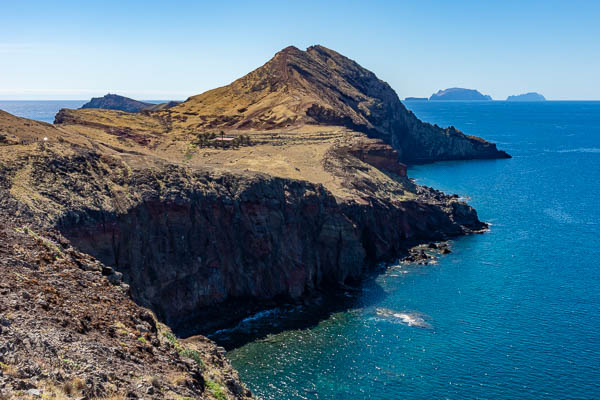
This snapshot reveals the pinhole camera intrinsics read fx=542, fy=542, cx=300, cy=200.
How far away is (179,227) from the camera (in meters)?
71.7

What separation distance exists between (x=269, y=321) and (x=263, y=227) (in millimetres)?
15009

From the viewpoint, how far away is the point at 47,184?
62625 mm

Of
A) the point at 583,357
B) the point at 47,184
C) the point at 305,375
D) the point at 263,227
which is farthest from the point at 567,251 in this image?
the point at 47,184

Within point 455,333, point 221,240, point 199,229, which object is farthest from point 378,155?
point 455,333

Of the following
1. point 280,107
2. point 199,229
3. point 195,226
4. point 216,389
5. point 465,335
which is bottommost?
point 465,335

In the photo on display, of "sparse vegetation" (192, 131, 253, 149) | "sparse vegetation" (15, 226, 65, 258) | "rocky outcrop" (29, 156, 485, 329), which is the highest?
"sparse vegetation" (192, 131, 253, 149)

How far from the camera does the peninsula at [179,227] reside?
24.2 metres

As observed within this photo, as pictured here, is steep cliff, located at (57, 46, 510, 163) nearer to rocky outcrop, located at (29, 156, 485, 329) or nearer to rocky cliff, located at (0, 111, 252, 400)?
rocky outcrop, located at (29, 156, 485, 329)

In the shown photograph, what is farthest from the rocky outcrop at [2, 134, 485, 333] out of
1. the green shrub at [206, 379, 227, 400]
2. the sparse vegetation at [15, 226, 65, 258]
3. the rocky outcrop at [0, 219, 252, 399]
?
the green shrub at [206, 379, 227, 400]

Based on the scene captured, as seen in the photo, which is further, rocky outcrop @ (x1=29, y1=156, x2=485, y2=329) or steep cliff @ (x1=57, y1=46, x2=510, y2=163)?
steep cliff @ (x1=57, y1=46, x2=510, y2=163)

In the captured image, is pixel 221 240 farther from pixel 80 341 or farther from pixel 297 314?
pixel 80 341

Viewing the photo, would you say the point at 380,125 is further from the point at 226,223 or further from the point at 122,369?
the point at 122,369

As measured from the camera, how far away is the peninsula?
2417cm

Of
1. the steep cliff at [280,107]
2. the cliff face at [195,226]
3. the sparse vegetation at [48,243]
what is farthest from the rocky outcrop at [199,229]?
the steep cliff at [280,107]
